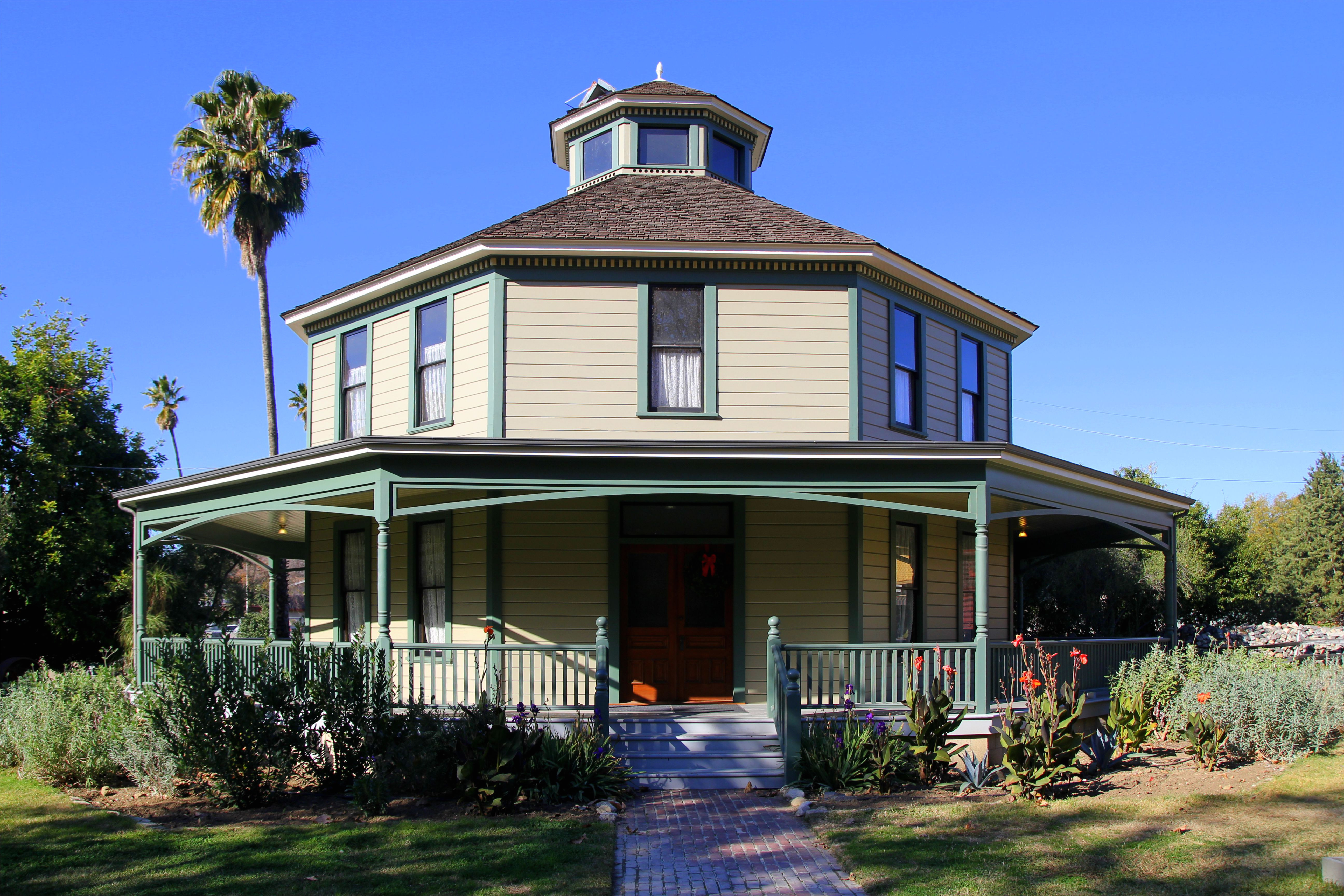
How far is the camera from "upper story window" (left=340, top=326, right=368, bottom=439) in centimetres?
1493

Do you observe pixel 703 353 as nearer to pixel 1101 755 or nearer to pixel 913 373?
pixel 913 373

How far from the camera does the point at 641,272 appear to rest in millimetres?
13281

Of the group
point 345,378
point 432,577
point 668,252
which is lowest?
point 432,577

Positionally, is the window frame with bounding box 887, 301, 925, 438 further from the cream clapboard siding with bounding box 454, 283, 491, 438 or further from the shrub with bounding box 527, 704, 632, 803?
the shrub with bounding box 527, 704, 632, 803

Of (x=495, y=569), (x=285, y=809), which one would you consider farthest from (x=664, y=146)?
(x=285, y=809)

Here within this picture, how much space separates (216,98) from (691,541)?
18.9m

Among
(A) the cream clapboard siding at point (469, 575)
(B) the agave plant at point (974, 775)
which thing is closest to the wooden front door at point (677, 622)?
(A) the cream clapboard siding at point (469, 575)

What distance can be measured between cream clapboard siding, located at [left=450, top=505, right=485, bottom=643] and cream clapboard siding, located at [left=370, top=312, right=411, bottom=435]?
1829 millimetres

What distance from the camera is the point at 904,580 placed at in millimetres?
13812

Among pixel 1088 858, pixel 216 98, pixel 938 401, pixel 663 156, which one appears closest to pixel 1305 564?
pixel 938 401

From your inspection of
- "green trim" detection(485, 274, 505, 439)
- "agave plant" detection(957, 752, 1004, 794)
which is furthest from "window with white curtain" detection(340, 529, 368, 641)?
"agave plant" detection(957, 752, 1004, 794)

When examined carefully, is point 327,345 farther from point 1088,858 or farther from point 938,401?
point 1088,858

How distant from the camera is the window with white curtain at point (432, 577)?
1347cm

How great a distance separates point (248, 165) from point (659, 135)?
42.2 ft
